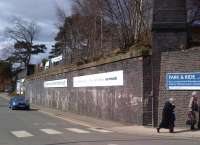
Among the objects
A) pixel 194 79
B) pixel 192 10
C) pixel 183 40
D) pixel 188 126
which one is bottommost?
pixel 188 126

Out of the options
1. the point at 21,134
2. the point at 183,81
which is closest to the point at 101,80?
the point at 183,81

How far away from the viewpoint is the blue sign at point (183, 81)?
2506cm

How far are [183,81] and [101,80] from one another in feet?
36.1

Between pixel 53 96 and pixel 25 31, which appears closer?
pixel 53 96

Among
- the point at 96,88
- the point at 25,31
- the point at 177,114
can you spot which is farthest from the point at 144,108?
the point at 25,31

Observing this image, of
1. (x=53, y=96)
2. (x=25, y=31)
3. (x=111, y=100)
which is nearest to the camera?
(x=111, y=100)

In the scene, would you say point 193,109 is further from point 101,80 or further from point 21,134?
point 101,80

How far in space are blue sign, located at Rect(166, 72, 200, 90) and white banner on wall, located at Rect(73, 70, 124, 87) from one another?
5136 mm

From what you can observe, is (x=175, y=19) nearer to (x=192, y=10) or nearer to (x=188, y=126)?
(x=188, y=126)

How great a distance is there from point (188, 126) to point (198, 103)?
130cm

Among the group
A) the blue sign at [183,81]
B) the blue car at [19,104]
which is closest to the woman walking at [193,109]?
the blue sign at [183,81]

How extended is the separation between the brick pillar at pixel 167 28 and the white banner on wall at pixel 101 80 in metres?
4.17

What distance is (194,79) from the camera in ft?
82.4

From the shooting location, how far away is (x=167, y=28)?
1106 inches
